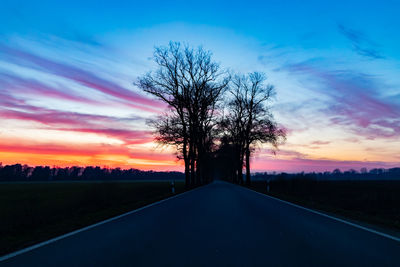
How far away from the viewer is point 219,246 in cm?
527

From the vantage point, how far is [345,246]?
5.34 metres

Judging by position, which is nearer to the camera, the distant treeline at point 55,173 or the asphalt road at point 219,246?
the asphalt road at point 219,246

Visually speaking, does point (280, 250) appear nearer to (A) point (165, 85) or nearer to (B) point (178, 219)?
(B) point (178, 219)

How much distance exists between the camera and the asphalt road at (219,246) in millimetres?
4379

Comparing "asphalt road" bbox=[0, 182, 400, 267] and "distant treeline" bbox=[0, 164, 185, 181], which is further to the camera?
"distant treeline" bbox=[0, 164, 185, 181]

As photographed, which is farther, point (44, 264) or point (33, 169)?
point (33, 169)

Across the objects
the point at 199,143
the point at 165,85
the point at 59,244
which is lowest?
the point at 59,244

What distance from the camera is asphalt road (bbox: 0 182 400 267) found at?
4379mm

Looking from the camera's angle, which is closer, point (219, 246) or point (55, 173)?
point (219, 246)

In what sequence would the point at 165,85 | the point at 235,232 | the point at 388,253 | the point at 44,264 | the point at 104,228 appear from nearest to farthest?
1. the point at 44,264
2. the point at 388,253
3. the point at 235,232
4. the point at 104,228
5. the point at 165,85

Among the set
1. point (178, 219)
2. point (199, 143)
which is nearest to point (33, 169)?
point (199, 143)

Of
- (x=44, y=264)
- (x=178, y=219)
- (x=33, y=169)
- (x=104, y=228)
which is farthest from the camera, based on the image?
Result: (x=33, y=169)

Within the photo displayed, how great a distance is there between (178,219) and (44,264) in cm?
464

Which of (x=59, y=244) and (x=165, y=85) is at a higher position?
(x=165, y=85)
